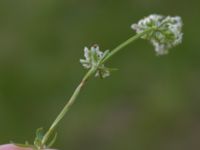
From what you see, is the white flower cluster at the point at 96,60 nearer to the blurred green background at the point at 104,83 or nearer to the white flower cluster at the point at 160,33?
the white flower cluster at the point at 160,33

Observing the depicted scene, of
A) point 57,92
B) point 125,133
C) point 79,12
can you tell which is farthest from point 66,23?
point 125,133

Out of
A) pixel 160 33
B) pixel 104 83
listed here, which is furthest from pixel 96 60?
pixel 104 83

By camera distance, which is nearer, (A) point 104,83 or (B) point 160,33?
(B) point 160,33

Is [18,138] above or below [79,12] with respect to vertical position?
below

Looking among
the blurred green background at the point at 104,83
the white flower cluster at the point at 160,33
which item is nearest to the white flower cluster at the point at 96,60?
the white flower cluster at the point at 160,33

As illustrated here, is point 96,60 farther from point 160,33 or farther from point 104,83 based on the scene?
point 104,83

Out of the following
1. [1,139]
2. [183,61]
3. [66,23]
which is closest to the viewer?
[1,139]

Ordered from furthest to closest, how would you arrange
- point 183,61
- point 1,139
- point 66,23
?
1. point 66,23
2. point 183,61
3. point 1,139

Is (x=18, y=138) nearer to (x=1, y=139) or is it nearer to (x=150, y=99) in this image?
(x=1, y=139)
